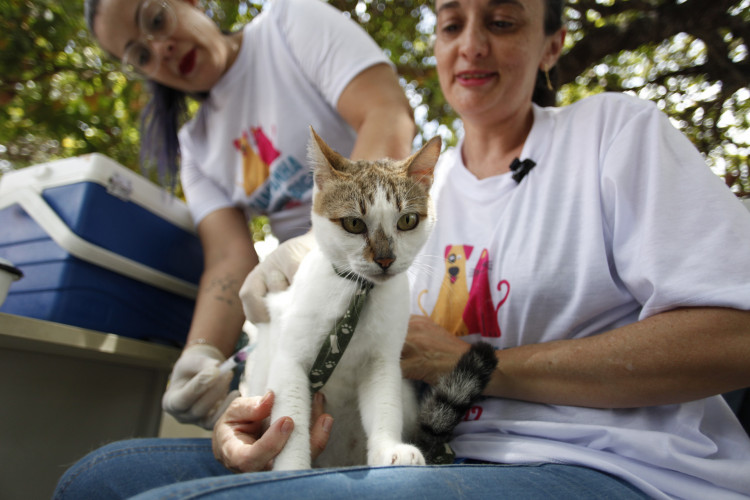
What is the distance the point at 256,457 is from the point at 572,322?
862mm

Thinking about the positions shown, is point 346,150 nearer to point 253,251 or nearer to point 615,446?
point 253,251

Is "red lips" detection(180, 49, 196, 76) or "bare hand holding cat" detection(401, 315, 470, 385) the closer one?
"bare hand holding cat" detection(401, 315, 470, 385)

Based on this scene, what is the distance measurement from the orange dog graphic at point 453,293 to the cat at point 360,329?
0.24 m

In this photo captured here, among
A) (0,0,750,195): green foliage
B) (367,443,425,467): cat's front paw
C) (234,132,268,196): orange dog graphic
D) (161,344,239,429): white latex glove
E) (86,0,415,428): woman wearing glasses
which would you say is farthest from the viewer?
(0,0,750,195): green foliage

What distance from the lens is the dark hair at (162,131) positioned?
2.12m

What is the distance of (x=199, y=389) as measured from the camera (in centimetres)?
152

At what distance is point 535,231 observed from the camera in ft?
4.29

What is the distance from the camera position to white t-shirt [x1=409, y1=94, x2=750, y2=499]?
3.38 ft

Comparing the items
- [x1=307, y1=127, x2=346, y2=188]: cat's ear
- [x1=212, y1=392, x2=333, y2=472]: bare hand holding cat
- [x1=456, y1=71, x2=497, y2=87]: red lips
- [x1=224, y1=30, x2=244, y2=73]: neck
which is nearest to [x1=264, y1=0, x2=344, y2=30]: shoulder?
A: [x1=224, y1=30, x2=244, y2=73]: neck

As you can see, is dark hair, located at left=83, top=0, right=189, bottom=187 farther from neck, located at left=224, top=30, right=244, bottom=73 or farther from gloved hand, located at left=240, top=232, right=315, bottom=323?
gloved hand, located at left=240, top=232, right=315, bottom=323

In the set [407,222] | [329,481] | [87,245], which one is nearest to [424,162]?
[407,222]

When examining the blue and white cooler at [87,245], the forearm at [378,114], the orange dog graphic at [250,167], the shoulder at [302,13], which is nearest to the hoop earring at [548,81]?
the forearm at [378,114]

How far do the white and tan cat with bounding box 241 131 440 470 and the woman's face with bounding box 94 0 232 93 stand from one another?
977 mm

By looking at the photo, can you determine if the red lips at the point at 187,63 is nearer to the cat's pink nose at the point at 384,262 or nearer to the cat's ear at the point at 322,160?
the cat's ear at the point at 322,160
